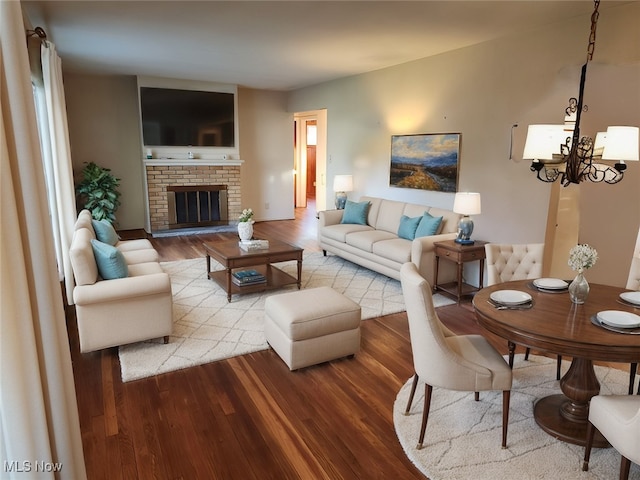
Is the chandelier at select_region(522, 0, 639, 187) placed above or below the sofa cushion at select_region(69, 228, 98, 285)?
above

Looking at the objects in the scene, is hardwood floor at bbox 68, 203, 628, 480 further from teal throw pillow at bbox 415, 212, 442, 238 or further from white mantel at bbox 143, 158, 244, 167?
white mantel at bbox 143, 158, 244, 167

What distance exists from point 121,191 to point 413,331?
7470 millimetres

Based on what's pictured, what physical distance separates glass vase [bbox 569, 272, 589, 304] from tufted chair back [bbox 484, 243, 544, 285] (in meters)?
0.77

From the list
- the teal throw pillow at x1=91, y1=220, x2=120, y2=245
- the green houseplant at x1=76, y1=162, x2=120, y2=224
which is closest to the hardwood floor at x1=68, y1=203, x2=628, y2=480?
the teal throw pillow at x1=91, y1=220, x2=120, y2=245

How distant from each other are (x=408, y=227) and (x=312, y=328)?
8.94ft

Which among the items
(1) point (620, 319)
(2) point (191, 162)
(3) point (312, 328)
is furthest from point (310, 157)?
(1) point (620, 319)

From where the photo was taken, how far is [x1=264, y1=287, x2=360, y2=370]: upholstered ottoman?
315 centimetres

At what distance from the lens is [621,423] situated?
189 cm

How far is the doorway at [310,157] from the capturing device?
9031 mm

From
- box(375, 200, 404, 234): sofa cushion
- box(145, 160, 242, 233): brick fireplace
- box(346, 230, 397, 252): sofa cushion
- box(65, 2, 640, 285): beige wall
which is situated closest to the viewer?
box(65, 2, 640, 285): beige wall

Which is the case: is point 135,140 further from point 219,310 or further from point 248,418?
point 248,418

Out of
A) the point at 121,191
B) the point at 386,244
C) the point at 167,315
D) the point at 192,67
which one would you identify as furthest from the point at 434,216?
the point at 121,191

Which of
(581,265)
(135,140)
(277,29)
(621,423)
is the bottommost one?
(621,423)

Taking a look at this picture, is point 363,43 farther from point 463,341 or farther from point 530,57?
point 463,341
